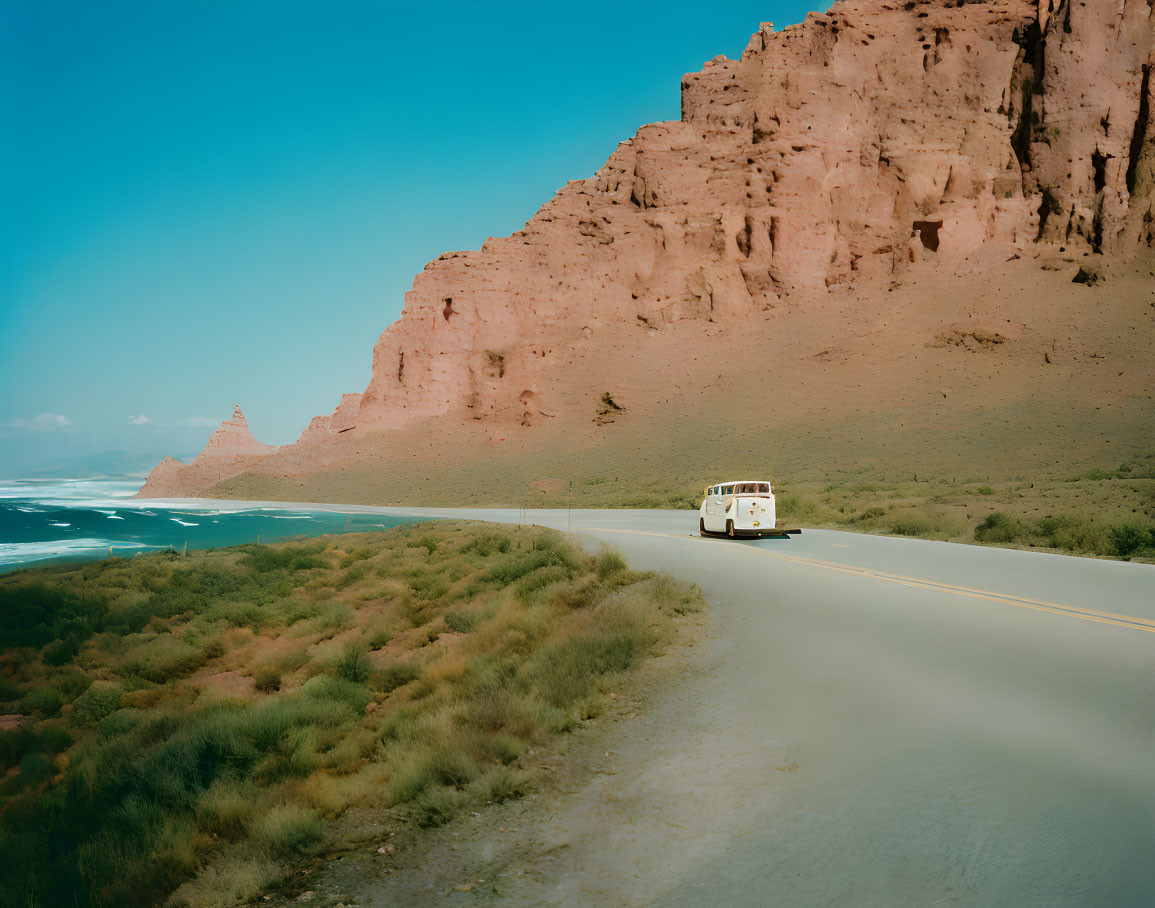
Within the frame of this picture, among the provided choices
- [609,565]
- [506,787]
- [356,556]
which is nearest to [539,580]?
[609,565]

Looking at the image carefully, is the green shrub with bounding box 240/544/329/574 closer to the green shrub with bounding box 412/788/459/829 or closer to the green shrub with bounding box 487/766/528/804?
the green shrub with bounding box 412/788/459/829

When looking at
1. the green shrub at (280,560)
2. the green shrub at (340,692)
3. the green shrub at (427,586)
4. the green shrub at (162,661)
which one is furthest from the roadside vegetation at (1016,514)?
the green shrub at (162,661)

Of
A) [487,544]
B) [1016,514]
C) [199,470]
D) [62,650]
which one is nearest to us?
[62,650]

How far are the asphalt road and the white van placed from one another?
1133cm

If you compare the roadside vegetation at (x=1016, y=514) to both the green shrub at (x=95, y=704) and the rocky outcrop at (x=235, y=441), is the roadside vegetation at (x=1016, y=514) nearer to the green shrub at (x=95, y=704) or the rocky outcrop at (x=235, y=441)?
the green shrub at (x=95, y=704)

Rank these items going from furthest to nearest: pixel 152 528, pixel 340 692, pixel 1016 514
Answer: pixel 152 528 → pixel 1016 514 → pixel 340 692

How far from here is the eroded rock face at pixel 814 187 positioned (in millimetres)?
81562

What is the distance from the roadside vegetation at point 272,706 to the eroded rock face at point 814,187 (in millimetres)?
67766

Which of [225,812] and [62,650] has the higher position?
[225,812]

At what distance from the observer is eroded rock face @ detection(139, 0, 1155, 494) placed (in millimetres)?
81562

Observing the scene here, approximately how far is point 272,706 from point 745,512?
14946mm

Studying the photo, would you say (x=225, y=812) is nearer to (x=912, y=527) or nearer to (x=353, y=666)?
(x=353, y=666)

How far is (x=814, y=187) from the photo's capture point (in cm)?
8762

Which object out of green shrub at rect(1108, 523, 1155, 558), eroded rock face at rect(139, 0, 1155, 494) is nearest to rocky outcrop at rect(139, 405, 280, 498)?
eroded rock face at rect(139, 0, 1155, 494)
